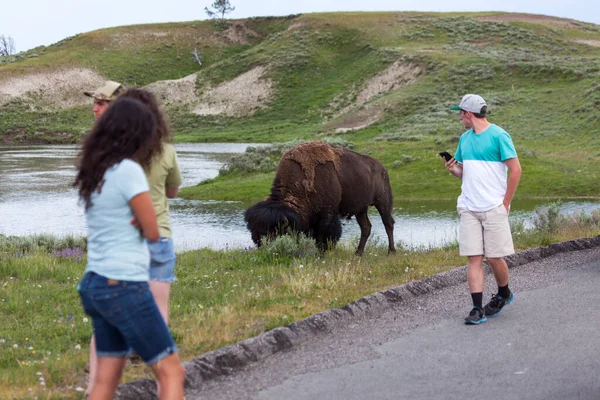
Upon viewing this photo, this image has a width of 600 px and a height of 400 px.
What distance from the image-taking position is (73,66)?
10706cm

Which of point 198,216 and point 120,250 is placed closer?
point 120,250

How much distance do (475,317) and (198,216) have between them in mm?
19806

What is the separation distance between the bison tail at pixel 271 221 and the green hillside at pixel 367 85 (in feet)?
59.9

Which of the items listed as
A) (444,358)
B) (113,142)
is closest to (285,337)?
(444,358)

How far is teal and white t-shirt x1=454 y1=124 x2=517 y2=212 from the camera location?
8.34m

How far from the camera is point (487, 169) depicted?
8383mm

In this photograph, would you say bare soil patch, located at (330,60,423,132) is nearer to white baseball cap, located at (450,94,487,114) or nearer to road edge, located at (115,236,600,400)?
road edge, located at (115,236,600,400)

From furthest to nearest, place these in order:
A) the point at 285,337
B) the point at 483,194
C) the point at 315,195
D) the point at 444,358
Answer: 1. the point at 315,195
2. the point at 483,194
3. the point at 285,337
4. the point at 444,358

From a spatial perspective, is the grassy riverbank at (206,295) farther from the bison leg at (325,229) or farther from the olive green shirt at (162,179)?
the olive green shirt at (162,179)

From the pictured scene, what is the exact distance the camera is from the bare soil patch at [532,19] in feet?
347

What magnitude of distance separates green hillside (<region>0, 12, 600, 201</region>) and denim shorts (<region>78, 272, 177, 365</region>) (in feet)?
87.0

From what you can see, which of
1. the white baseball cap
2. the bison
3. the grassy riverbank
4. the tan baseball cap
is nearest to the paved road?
the grassy riverbank

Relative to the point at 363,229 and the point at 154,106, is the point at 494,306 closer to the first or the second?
the point at 154,106

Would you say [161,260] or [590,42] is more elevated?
[161,260]
